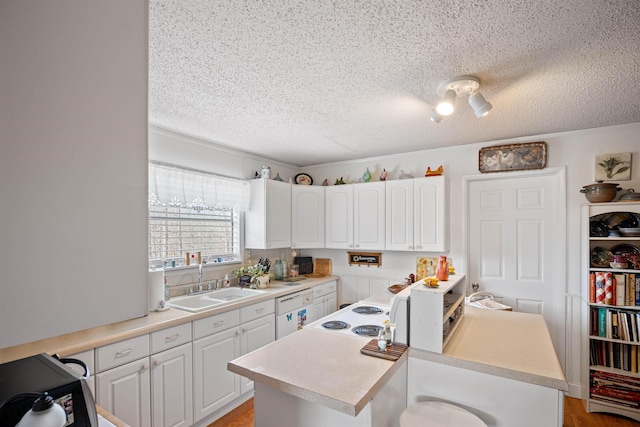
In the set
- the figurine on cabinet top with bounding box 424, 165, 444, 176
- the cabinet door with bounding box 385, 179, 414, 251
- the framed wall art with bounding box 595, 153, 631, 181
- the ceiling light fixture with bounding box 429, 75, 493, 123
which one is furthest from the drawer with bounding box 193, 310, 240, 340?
the framed wall art with bounding box 595, 153, 631, 181

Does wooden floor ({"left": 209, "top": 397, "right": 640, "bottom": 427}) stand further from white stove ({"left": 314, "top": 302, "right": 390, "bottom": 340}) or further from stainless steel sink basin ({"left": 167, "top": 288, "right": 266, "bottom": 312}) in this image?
white stove ({"left": 314, "top": 302, "right": 390, "bottom": 340})

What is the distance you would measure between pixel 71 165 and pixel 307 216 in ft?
11.1

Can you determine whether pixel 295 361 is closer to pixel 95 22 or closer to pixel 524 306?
pixel 95 22

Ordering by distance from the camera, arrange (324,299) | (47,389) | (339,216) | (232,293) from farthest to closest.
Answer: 1. (339,216)
2. (324,299)
3. (232,293)
4. (47,389)

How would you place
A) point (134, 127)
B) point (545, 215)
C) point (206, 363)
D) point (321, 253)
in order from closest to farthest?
1. point (134, 127)
2. point (206, 363)
3. point (545, 215)
4. point (321, 253)

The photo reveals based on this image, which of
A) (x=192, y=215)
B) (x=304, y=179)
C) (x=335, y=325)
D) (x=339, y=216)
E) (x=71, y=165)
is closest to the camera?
(x=71, y=165)

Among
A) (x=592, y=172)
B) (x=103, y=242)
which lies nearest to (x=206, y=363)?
(x=103, y=242)

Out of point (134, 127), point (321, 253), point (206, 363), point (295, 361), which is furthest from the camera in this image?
point (321, 253)

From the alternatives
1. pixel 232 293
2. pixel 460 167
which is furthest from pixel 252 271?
pixel 460 167

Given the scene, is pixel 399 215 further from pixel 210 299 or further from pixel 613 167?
pixel 210 299

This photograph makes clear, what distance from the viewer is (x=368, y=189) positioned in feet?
12.0

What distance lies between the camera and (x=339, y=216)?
12.6ft

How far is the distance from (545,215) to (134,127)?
3.45 metres

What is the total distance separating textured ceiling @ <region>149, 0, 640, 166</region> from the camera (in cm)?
123
